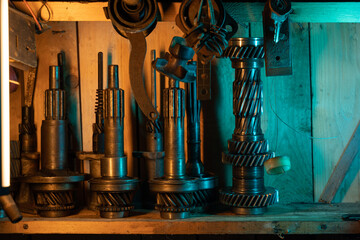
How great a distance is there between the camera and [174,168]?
1.31 m

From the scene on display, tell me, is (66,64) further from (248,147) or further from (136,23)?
(248,147)

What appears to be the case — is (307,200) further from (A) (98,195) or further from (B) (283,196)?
(A) (98,195)

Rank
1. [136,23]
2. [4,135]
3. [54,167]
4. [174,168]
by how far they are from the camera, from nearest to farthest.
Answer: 1. [4,135]
2. [136,23]
3. [174,168]
4. [54,167]

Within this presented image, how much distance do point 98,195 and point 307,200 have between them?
689 mm

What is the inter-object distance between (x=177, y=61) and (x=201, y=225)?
478mm

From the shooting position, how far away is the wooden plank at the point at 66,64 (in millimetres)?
1549

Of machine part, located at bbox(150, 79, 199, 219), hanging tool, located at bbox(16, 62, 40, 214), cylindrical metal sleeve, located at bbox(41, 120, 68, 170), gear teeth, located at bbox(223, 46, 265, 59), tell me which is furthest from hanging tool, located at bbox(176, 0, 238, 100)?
hanging tool, located at bbox(16, 62, 40, 214)

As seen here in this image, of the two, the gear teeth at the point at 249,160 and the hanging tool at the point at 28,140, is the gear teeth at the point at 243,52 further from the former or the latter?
the hanging tool at the point at 28,140

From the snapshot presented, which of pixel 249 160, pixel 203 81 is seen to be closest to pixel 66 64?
pixel 203 81

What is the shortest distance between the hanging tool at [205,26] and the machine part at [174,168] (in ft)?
0.72

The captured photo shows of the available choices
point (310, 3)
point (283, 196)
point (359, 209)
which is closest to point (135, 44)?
point (310, 3)

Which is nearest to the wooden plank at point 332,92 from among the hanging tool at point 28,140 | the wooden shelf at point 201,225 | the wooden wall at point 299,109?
the wooden wall at point 299,109
